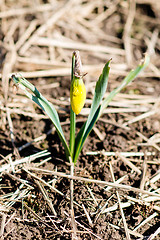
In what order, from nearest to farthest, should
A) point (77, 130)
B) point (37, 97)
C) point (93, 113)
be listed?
point (37, 97)
point (93, 113)
point (77, 130)

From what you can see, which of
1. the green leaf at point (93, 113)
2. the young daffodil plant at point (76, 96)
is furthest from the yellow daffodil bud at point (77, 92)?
the green leaf at point (93, 113)

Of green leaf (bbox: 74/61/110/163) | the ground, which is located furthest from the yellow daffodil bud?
the ground

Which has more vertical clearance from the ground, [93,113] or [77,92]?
[77,92]

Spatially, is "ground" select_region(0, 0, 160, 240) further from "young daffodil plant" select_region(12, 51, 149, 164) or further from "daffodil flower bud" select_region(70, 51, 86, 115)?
"daffodil flower bud" select_region(70, 51, 86, 115)

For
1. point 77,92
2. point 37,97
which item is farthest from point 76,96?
point 37,97

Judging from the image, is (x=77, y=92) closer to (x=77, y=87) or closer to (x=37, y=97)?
(x=77, y=87)

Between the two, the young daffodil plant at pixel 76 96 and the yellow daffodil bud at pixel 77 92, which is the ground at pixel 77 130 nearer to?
the young daffodil plant at pixel 76 96
